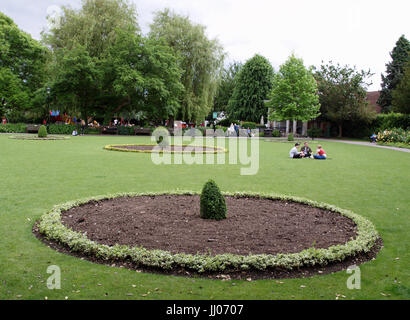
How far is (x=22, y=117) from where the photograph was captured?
4922cm

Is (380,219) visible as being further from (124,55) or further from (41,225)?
(124,55)

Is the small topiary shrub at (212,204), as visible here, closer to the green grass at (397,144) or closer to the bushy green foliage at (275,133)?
the green grass at (397,144)

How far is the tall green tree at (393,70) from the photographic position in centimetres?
5128

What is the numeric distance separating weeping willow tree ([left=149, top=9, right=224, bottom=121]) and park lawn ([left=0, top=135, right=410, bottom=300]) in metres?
25.7

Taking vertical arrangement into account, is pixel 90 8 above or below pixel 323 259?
above

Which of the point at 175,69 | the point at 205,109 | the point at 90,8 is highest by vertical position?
the point at 90,8

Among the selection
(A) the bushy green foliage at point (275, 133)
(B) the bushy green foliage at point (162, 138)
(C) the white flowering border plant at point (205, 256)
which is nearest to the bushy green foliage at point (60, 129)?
(B) the bushy green foliage at point (162, 138)

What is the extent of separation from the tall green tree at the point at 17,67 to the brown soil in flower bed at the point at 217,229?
35.6 metres

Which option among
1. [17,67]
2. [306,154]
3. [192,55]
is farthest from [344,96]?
[17,67]

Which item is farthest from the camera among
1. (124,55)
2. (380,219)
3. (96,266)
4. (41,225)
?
(124,55)

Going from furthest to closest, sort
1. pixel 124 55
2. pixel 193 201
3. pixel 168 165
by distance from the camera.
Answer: pixel 124 55 < pixel 168 165 < pixel 193 201

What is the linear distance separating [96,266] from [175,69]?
35.6 m

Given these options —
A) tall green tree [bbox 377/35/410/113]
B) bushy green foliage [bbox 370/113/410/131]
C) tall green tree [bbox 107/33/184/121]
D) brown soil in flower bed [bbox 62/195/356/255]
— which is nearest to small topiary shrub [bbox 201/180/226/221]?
brown soil in flower bed [bbox 62/195/356/255]

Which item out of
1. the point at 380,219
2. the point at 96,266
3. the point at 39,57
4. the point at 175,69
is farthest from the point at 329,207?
the point at 39,57
